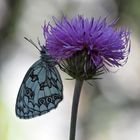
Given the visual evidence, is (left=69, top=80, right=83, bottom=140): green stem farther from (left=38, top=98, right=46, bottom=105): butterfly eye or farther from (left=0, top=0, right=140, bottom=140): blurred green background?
(left=0, top=0, right=140, bottom=140): blurred green background

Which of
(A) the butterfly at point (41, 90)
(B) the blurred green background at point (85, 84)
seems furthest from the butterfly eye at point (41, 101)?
(B) the blurred green background at point (85, 84)

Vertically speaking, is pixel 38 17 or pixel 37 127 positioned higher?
pixel 38 17

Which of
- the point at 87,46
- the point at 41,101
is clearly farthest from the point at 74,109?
the point at 41,101

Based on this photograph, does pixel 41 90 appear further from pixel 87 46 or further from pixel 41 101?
pixel 87 46

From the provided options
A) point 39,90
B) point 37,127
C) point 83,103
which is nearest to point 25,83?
point 39,90

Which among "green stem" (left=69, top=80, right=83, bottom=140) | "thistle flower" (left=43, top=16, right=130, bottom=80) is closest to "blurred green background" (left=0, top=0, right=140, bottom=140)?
"thistle flower" (left=43, top=16, right=130, bottom=80)

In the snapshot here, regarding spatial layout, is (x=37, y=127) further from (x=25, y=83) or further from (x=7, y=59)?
(x=25, y=83)
